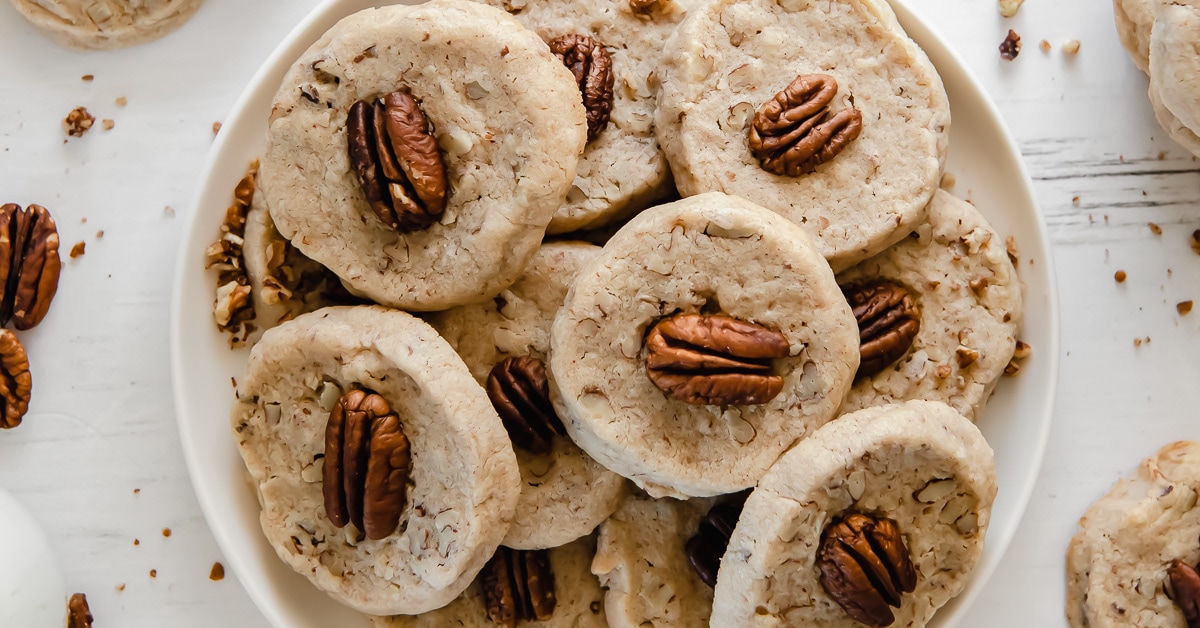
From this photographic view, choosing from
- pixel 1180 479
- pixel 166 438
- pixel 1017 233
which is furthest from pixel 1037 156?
pixel 166 438

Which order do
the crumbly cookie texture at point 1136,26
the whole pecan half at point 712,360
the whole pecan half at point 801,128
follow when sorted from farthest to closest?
1. the crumbly cookie texture at point 1136,26
2. the whole pecan half at point 801,128
3. the whole pecan half at point 712,360

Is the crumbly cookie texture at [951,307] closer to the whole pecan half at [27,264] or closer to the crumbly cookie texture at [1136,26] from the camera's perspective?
the crumbly cookie texture at [1136,26]

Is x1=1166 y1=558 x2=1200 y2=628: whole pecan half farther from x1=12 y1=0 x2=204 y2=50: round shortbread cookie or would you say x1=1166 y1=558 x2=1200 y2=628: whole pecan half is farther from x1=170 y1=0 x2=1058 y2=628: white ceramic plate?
x1=12 y1=0 x2=204 y2=50: round shortbread cookie

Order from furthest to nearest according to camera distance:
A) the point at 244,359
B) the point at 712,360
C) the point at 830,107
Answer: the point at 244,359 → the point at 830,107 → the point at 712,360

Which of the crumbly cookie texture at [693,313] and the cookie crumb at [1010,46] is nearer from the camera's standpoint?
the crumbly cookie texture at [693,313]

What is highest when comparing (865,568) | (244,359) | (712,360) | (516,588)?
(712,360)

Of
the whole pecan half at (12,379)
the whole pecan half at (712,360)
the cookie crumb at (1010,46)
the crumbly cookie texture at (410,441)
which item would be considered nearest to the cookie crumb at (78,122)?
the whole pecan half at (12,379)

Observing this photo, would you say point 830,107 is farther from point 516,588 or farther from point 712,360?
point 516,588

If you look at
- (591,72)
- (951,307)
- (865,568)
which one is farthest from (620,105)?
(865,568)
